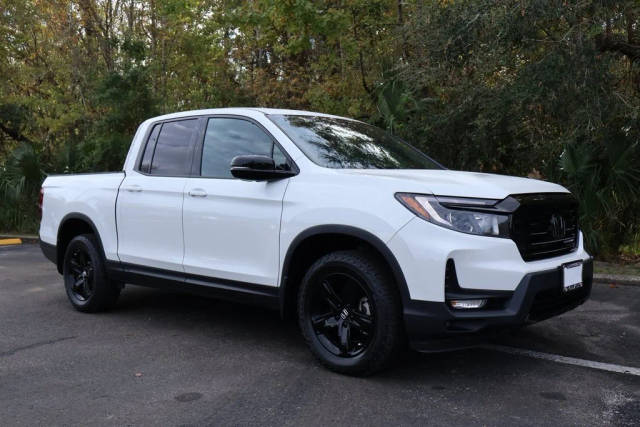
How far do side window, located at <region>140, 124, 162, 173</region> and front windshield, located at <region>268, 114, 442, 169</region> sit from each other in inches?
56.7

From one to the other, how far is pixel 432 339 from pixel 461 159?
21.1 ft

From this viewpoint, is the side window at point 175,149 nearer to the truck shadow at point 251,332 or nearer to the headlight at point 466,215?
the truck shadow at point 251,332

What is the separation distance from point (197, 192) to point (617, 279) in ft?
16.3

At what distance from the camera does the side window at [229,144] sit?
4758 millimetres

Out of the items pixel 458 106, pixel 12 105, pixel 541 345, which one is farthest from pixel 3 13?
pixel 541 345

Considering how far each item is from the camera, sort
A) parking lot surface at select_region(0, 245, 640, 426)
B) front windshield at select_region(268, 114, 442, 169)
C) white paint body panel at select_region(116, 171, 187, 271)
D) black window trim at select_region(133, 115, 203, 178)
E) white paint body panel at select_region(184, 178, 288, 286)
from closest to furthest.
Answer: parking lot surface at select_region(0, 245, 640, 426) → white paint body panel at select_region(184, 178, 288, 286) → front windshield at select_region(268, 114, 442, 169) → white paint body panel at select_region(116, 171, 187, 271) → black window trim at select_region(133, 115, 203, 178)

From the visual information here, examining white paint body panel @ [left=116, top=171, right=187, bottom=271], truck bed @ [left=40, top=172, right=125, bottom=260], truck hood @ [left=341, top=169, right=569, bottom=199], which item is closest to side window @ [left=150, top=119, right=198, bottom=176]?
white paint body panel @ [left=116, top=171, right=187, bottom=271]

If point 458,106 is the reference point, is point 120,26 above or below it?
above

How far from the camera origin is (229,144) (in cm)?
504

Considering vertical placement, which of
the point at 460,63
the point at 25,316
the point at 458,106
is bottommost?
the point at 25,316

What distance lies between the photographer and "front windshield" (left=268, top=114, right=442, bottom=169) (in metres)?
4.60

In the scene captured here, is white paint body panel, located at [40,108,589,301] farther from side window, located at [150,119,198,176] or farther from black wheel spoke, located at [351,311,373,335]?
black wheel spoke, located at [351,311,373,335]

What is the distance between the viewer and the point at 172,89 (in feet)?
59.9

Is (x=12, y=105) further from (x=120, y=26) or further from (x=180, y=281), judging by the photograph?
(x=180, y=281)
